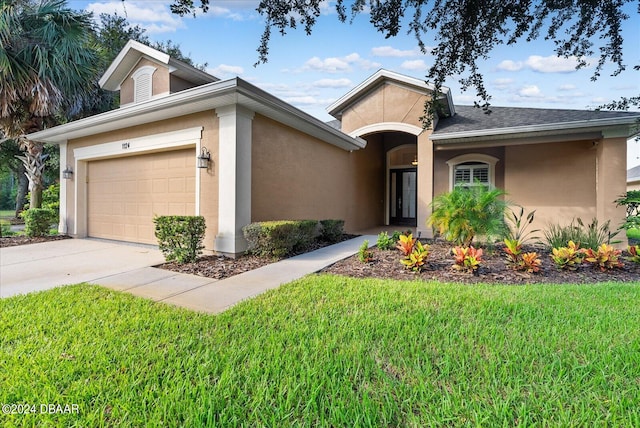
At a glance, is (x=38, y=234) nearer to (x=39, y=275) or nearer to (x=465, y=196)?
(x=39, y=275)

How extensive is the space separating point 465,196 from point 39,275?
795 centimetres

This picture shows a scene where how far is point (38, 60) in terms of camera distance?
9648mm

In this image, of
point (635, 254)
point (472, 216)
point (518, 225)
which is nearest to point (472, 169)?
point (518, 225)

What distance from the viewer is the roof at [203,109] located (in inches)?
225

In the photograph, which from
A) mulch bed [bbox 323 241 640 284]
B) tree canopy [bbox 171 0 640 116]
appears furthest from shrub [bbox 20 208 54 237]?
tree canopy [bbox 171 0 640 116]

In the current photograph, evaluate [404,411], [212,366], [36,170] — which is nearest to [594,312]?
[404,411]

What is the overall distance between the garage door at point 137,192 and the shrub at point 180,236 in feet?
3.82

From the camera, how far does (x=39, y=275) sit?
200 inches

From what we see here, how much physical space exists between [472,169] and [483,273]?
6.24 m

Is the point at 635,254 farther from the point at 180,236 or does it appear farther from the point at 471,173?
the point at 180,236

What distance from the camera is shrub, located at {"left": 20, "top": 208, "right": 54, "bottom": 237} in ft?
29.2

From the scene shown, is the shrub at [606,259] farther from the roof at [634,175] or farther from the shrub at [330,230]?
the roof at [634,175]

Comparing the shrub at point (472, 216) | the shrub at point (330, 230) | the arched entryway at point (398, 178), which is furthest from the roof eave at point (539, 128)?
the shrub at point (330, 230)

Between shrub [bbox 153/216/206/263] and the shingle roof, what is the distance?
7528 millimetres
